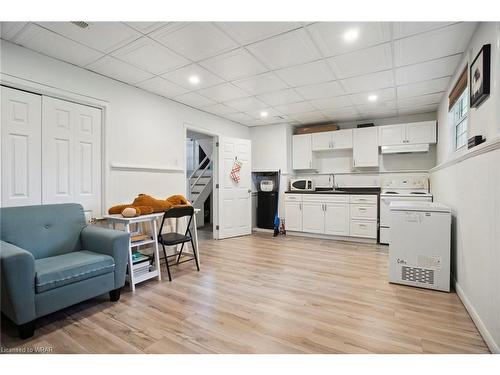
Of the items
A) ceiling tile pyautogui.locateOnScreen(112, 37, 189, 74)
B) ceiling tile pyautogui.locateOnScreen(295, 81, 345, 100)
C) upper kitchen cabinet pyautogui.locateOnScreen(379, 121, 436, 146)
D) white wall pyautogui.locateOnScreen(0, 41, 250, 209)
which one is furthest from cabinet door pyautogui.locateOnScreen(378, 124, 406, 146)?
ceiling tile pyautogui.locateOnScreen(112, 37, 189, 74)

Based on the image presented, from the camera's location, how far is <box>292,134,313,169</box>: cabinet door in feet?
18.8

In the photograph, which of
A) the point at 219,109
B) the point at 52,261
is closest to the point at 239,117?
the point at 219,109

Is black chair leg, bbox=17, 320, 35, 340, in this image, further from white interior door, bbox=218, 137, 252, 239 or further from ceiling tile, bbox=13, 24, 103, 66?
white interior door, bbox=218, 137, 252, 239

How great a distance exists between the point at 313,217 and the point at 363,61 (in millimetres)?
3198

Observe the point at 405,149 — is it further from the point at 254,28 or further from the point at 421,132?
the point at 254,28

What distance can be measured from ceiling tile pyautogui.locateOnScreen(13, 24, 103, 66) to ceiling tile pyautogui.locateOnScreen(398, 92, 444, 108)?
171 inches

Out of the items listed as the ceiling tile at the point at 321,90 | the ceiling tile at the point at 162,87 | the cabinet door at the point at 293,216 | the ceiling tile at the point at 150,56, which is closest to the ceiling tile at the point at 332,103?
the ceiling tile at the point at 321,90

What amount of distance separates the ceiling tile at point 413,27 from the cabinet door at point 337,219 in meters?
3.22

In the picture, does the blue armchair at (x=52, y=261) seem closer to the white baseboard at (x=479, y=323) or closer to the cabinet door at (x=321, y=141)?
the white baseboard at (x=479, y=323)

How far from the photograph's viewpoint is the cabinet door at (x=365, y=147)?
5.08m

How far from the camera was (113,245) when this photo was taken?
2.36 m

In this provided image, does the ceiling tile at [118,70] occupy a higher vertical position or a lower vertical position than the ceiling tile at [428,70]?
lower

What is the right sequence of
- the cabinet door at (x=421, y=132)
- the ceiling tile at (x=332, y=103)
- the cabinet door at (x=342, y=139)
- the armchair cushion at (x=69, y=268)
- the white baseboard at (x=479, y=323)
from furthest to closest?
the cabinet door at (x=342, y=139)
the cabinet door at (x=421, y=132)
the ceiling tile at (x=332, y=103)
the armchair cushion at (x=69, y=268)
the white baseboard at (x=479, y=323)
